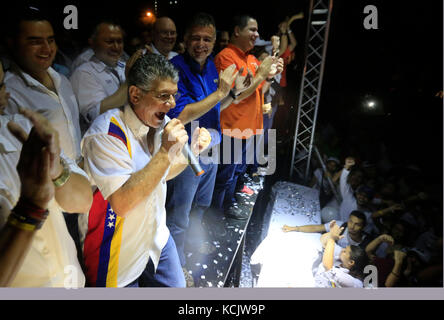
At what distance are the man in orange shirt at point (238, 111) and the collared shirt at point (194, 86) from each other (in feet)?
1.21

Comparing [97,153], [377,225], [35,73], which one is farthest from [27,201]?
[377,225]

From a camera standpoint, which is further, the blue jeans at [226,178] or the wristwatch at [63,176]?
the blue jeans at [226,178]

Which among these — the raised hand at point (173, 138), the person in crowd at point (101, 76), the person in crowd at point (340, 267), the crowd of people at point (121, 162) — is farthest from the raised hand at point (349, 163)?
the raised hand at point (173, 138)

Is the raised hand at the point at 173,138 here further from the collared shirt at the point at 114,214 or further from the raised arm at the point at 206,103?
the raised arm at the point at 206,103

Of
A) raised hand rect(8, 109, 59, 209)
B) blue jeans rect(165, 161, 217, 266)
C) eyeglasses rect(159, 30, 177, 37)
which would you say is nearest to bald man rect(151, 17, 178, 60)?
eyeglasses rect(159, 30, 177, 37)

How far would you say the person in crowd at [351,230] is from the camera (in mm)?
2615

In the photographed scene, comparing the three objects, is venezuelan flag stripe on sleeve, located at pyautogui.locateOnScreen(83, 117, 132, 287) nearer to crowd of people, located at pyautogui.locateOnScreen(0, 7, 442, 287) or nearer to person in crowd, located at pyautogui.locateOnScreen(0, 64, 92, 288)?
crowd of people, located at pyautogui.locateOnScreen(0, 7, 442, 287)

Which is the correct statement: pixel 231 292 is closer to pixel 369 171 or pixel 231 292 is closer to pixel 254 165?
pixel 254 165

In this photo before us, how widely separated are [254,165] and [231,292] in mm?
2556

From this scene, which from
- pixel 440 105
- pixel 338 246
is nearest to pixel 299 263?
pixel 338 246

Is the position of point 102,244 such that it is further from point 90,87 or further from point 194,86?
point 194,86

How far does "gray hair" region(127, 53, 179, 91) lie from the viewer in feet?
Result: 3.88

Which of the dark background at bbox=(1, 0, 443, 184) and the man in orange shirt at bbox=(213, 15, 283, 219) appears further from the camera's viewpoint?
the dark background at bbox=(1, 0, 443, 184)

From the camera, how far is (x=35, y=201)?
740 millimetres
